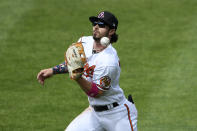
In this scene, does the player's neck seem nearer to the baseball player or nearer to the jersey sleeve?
the baseball player

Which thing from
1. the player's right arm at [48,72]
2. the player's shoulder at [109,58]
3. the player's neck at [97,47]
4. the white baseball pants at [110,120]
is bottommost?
the white baseball pants at [110,120]

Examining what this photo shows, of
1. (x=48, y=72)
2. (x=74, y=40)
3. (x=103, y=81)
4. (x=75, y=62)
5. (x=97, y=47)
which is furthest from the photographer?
(x=74, y=40)

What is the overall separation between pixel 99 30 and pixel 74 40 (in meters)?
6.52

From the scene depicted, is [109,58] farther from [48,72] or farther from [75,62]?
[48,72]

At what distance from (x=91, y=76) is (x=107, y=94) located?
35 cm

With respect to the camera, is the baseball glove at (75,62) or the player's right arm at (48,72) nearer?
the baseball glove at (75,62)

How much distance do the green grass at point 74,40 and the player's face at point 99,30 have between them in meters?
2.95

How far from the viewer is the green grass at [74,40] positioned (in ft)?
32.6

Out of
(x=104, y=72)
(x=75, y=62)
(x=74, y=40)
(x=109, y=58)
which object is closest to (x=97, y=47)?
(x=109, y=58)

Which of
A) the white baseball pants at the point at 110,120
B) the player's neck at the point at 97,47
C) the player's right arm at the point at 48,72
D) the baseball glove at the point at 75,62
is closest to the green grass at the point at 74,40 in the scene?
the white baseball pants at the point at 110,120

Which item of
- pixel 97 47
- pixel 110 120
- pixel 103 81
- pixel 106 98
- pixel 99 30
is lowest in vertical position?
pixel 110 120

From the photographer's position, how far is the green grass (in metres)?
9.94

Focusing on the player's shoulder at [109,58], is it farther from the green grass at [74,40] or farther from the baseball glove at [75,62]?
the green grass at [74,40]

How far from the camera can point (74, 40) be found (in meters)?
13.5
